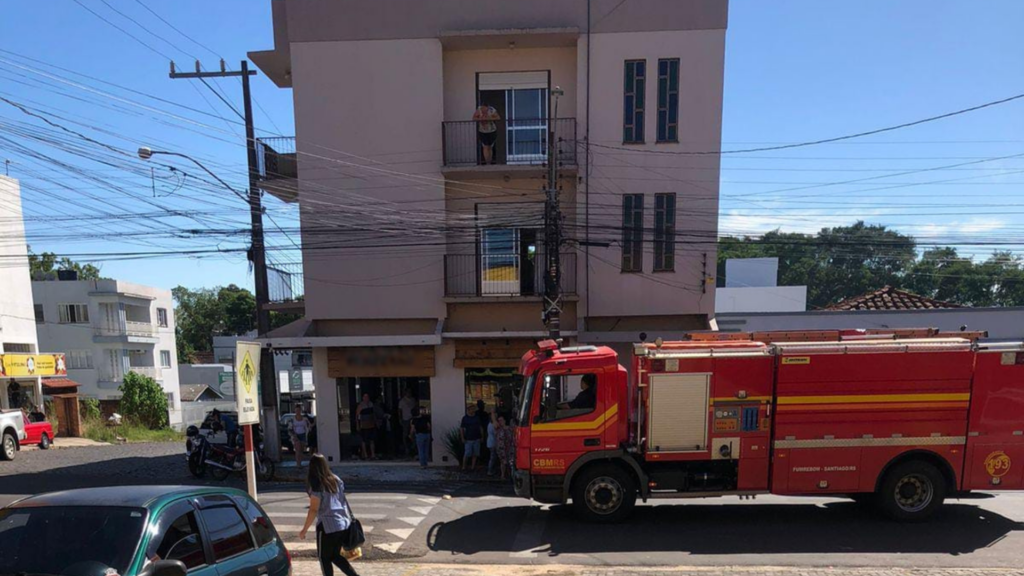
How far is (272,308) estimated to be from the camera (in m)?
15.0

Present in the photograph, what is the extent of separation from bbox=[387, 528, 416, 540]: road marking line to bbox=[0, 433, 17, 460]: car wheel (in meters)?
14.9

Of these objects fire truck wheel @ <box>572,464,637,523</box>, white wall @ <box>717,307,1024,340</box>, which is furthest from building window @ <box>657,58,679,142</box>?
fire truck wheel @ <box>572,464,637,523</box>

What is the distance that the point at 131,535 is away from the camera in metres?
3.37

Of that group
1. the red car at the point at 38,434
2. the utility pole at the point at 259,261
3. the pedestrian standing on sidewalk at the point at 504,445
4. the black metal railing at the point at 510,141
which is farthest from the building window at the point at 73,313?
the pedestrian standing on sidewalk at the point at 504,445

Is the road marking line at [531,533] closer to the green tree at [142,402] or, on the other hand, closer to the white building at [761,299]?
the white building at [761,299]

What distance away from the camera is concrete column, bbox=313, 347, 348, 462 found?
48.4ft

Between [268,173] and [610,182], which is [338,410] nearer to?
[268,173]

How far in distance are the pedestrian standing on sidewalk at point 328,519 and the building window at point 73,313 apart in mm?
37161

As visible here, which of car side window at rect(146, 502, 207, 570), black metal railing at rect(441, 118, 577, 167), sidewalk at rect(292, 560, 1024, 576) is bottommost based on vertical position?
sidewalk at rect(292, 560, 1024, 576)

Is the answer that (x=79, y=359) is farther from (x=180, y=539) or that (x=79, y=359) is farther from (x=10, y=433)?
(x=180, y=539)

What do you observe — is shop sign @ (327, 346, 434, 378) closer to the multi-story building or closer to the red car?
the multi-story building

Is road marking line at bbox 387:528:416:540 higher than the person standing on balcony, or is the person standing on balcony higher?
the person standing on balcony

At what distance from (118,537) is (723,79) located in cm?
1469

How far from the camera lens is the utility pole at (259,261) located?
44.9ft
